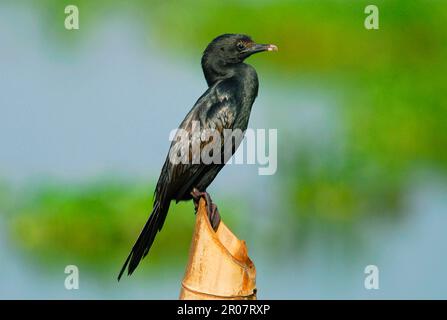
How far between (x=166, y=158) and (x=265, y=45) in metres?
1.03

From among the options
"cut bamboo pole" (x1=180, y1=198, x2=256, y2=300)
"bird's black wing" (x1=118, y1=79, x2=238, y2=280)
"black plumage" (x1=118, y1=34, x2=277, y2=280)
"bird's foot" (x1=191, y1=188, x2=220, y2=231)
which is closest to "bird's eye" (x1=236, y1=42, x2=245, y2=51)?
"black plumage" (x1=118, y1=34, x2=277, y2=280)

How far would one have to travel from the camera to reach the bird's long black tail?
14.8 feet

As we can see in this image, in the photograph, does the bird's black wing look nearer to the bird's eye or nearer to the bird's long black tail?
the bird's long black tail

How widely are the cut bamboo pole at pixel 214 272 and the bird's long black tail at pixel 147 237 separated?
62 cm

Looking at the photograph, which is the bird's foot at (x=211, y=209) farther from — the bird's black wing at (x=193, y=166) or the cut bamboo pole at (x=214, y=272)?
the cut bamboo pole at (x=214, y=272)

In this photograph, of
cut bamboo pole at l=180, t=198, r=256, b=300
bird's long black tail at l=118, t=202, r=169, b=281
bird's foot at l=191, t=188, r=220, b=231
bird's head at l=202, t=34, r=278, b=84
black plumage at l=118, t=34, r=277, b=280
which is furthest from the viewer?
bird's head at l=202, t=34, r=278, b=84

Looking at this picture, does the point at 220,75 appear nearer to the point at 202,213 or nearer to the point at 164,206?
the point at 164,206

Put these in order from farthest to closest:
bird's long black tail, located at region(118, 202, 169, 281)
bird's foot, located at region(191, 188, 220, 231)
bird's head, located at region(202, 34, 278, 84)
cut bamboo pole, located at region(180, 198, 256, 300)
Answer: bird's head, located at region(202, 34, 278, 84), bird's long black tail, located at region(118, 202, 169, 281), bird's foot, located at region(191, 188, 220, 231), cut bamboo pole, located at region(180, 198, 256, 300)

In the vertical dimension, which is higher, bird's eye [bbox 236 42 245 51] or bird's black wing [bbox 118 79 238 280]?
bird's eye [bbox 236 42 245 51]

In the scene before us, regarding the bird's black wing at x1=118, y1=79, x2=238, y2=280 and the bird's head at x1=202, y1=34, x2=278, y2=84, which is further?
the bird's head at x1=202, y1=34, x2=278, y2=84

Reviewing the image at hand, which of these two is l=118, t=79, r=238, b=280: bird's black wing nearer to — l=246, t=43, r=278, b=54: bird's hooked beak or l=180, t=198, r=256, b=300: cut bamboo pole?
l=246, t=43, r=278, b=54: bird's hooked beak

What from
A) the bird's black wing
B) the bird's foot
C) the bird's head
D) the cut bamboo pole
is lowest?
the cut bamboo pole

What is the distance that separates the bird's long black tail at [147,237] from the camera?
450 centimetres

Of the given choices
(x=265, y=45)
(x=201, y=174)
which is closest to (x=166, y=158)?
(x=201, y=174)
